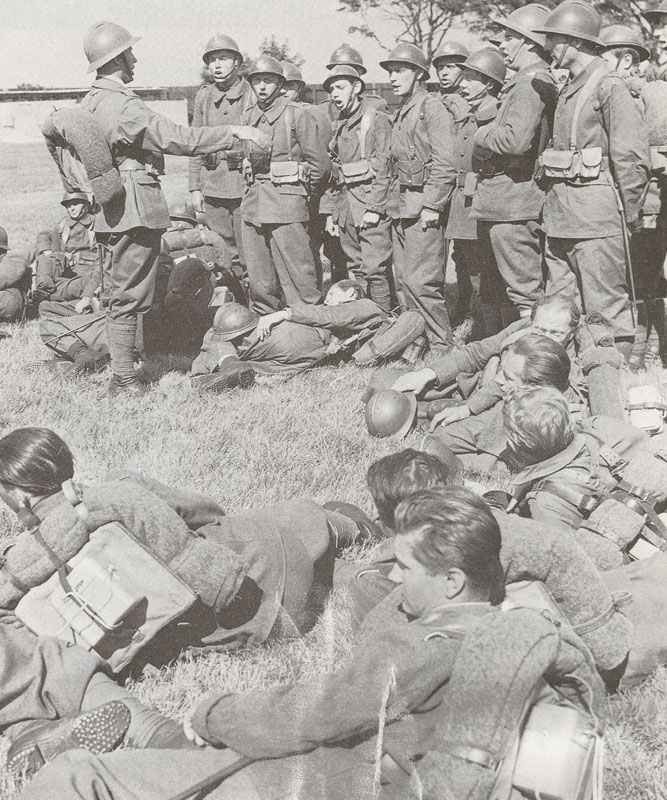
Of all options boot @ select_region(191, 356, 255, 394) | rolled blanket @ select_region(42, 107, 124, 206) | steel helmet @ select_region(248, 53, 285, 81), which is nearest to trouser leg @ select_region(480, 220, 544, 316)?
boot @ select_region(191, 356, 255, 394)

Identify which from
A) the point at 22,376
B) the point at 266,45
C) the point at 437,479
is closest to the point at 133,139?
the point at 22,376

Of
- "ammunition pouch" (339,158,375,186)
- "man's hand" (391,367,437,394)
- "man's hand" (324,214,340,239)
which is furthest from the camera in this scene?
"man's hand" (324,214,340,239)

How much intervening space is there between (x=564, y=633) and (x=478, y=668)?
0.33 metres

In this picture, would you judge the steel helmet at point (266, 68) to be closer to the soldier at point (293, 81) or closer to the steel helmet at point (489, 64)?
the steel helmet at point (489, 64)

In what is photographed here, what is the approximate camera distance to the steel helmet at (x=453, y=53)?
984cm

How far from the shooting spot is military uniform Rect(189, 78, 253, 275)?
412 inches

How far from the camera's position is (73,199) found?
32.1 ft

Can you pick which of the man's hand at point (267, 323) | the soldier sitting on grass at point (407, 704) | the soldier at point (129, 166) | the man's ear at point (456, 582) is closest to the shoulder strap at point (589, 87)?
the soldier at point (129, 166)

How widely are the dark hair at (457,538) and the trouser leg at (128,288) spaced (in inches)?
198

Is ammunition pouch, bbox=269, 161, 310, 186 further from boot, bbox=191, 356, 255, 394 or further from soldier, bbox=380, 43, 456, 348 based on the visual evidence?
boot, bbox=191, 356, 255, 394

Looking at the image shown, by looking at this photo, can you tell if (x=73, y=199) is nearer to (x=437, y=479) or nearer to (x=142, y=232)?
(x=142, y=232)

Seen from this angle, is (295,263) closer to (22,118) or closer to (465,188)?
(465,188)

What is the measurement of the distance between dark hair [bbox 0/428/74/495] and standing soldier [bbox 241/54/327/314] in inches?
199

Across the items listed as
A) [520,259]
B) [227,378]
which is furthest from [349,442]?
[520,259]
